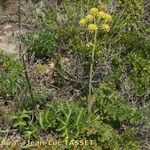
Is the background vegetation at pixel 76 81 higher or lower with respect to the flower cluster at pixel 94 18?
lower

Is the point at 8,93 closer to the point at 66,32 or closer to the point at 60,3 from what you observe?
the point at 66,32

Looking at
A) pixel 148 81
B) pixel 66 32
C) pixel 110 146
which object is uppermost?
pixel 66 32

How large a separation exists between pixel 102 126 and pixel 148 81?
1.15 metres

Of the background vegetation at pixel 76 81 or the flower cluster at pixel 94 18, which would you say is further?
the background vegetation at pixel 76 81

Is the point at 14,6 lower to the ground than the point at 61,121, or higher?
higher

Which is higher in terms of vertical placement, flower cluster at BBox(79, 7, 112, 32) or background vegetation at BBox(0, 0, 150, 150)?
flower cluster at BBox(79, 7, 112, 32)

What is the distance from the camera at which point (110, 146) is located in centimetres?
489

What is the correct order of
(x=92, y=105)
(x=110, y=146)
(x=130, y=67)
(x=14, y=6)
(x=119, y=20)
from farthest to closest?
(x=14, y=6)
(x=119, y=20)
(x=130, y=67)
(x=92, y=105)
(x=110, y=146)

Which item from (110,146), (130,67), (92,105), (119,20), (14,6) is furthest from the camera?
(14,6)

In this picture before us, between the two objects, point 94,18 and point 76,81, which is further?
point 76,81

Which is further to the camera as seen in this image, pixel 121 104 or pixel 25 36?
pixel 25 36

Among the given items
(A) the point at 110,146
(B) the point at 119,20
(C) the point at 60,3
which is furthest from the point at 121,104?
(C) the point at 60,3

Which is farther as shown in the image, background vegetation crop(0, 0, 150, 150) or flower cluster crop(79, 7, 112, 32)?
background vegetation crop(0, 0, 150, 150)

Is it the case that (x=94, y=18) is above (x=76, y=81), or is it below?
above
